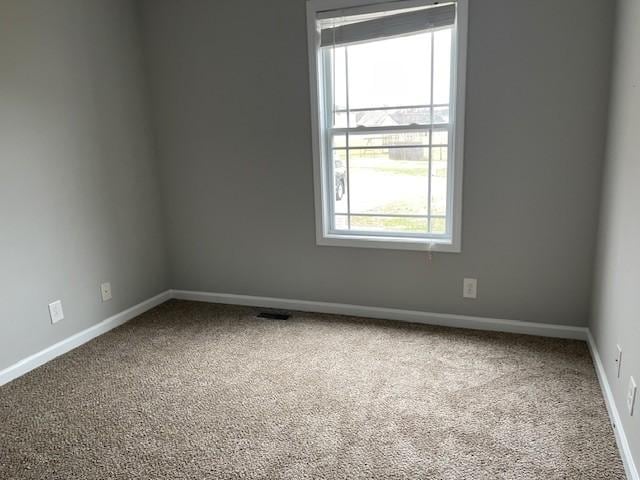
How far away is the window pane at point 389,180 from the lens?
2.94 m

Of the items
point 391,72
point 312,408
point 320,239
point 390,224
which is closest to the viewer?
point 312,408

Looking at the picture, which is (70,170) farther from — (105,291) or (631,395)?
(631,395)

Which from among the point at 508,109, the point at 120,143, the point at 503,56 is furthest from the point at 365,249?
the point at 120,143

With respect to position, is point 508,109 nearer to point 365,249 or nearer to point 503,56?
point 503,56

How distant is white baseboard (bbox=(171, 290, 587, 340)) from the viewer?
110 inches

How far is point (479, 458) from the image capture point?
177cm

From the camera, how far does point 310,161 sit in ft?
10.2

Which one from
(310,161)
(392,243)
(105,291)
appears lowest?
(105,291)

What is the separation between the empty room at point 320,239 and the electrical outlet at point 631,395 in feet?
0.05

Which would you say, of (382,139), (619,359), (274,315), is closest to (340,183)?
(382,139)

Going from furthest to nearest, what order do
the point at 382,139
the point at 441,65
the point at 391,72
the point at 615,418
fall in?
the point at 382,139 < the point at 391,72 < the point at 441,65 < the point at 615,418

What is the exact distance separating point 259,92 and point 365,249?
4.35ft

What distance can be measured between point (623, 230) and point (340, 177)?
1.73 metres

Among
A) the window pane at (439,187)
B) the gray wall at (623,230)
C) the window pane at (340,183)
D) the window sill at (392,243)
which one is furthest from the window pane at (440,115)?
the gray wall at (623,230)
